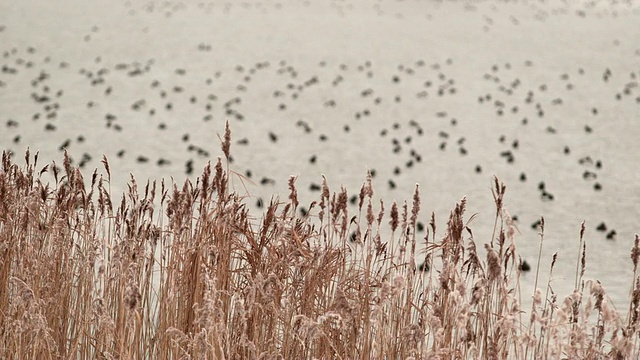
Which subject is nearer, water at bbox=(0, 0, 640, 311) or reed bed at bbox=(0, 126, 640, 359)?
reed bed at bbox=(0, 126, 640, 359)

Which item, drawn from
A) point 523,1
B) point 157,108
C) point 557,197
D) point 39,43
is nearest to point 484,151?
point 557,197

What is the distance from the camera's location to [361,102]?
30.5 ft

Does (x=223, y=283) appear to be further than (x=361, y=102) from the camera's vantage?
No

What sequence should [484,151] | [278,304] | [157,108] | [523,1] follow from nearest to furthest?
[278,304], [484,151], [157,108], [523,1]

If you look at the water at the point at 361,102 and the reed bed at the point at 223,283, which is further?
the water at the point at 361,102

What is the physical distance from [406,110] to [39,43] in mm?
5994

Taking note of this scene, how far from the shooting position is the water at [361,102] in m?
6.45

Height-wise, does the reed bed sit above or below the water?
below

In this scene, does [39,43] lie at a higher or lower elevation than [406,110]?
higher

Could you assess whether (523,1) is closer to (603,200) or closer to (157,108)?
(157,108)

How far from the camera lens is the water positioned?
21.2 feet

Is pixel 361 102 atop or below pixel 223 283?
atop

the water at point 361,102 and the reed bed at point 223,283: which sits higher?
the water at point 361,102

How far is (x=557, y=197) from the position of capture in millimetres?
6289
